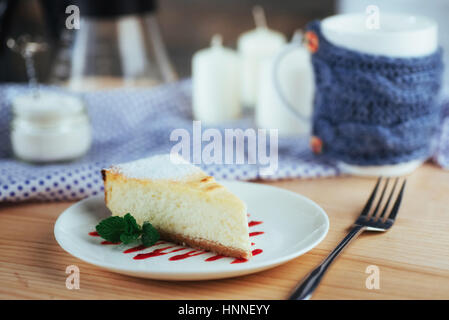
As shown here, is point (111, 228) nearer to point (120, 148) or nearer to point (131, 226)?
point (131, 226)

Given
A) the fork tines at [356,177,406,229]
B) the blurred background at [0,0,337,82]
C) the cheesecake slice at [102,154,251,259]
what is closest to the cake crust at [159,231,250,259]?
the cheesecake slice at [102,154,251,259]

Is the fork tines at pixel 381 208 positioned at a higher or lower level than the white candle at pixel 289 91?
lower

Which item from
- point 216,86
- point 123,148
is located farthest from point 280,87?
point 123,148

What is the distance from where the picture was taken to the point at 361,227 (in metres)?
0.66

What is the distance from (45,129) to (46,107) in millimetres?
35

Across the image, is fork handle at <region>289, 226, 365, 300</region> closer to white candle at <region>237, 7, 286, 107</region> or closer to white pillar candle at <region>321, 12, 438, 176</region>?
white pillar candle at <region>321, 12, 438, 176</region>

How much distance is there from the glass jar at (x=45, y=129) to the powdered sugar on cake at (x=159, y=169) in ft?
0.94

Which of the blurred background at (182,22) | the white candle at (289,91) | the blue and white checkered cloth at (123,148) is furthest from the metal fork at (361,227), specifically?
the blurred background at (182,22)

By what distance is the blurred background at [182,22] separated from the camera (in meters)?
1.21

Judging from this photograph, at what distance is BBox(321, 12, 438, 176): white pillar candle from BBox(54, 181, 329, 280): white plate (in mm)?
207

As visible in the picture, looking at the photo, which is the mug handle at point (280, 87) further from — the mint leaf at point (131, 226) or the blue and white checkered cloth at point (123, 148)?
the mint leaf at point (131, 226)

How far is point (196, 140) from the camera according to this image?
0.98m

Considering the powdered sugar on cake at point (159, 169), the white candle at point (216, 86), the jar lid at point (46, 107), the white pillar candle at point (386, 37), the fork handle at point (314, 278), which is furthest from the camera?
A: the white candle at point (216, 86)
